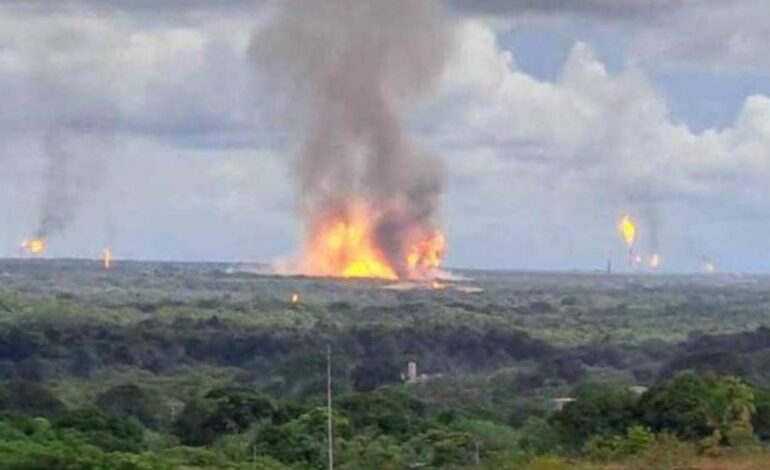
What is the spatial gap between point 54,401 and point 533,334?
68334mm

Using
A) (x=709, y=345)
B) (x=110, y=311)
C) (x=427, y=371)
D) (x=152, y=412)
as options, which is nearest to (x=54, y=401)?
(x=152, y=412)

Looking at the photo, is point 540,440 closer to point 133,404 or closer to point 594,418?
point 594,418

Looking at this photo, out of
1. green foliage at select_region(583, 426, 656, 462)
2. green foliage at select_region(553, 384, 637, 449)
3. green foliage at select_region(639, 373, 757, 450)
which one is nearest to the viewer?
green foliage at select_region(583, 426, 656, 462)

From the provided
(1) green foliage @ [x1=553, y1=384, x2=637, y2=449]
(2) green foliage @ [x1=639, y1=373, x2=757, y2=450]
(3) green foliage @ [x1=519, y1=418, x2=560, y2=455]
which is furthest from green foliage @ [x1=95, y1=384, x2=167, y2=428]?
(2) green foliage @ [x1=639, y1=373, x2=757, y2=450]

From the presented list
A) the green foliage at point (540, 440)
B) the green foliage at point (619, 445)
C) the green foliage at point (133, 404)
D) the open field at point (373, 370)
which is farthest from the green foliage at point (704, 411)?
the green foliage at point (133, 404)

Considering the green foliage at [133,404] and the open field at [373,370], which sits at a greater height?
the open field at [373,370]

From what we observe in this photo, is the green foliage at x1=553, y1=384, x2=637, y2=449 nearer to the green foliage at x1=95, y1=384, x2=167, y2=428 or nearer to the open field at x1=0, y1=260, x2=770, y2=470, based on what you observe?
the open field at x1=0, y1=260, x2=770, y2=470

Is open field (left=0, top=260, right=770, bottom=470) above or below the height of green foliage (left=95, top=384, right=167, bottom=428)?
above

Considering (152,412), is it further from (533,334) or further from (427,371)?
(533,334)

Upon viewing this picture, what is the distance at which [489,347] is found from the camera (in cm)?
12419

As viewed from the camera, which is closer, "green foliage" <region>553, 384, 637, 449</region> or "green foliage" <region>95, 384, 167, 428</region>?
"green foliage" <region>553, 384, 637, 449</region>

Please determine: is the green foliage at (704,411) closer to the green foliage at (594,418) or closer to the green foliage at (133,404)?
the green foliage at (594,418)

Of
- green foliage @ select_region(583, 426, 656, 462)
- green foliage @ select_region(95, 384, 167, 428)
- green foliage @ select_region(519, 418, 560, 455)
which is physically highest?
green foliage @ select_region(583, 426, 656, 462)

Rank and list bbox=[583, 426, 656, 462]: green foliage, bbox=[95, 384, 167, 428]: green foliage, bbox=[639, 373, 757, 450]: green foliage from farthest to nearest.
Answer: bbox=[95, 384, 167, 428]: green foliage < bbox=[639, 373, 757, 450]: green foliage < bbox=[583, 426, 656, 462]: green foliage
